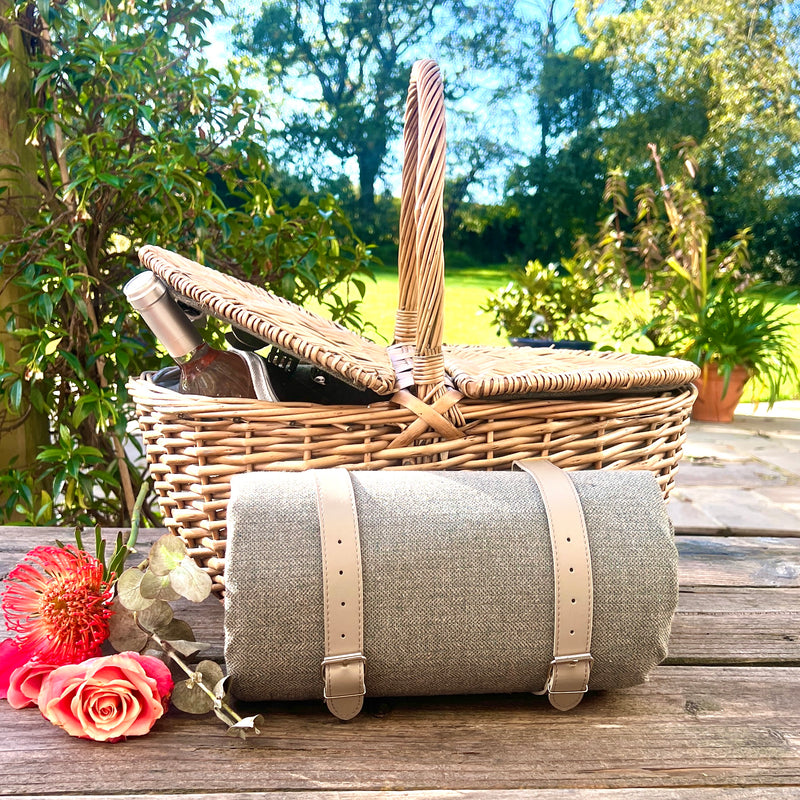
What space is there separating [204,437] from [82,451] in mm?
664

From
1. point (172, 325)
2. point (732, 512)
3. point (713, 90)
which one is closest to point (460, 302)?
point (713, 90)

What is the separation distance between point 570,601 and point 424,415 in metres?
0.19

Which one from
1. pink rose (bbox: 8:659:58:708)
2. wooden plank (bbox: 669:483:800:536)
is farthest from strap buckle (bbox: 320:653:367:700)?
wooden plank (bbox: 669:483:800:536)

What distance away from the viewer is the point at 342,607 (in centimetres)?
53

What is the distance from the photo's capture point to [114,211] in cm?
134

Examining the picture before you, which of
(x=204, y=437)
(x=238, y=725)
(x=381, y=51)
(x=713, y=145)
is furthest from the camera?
(x=713, y=145)

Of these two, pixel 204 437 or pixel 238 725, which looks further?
pixel 204 437

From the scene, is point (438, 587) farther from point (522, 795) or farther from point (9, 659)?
point (9, 659)

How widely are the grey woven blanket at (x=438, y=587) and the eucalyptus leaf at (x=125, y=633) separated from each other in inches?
3.6

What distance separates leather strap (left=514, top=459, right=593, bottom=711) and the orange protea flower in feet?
1.12

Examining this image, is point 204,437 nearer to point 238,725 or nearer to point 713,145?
point 238,725

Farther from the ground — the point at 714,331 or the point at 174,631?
the point at 714,331

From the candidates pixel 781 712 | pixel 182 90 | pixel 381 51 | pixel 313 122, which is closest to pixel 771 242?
pixel 381 51

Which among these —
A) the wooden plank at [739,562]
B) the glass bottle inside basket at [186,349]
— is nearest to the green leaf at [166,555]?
the glass bottle inside basket at [186,349]
